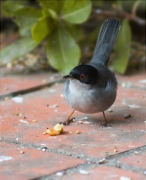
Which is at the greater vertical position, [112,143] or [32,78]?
[112,143]

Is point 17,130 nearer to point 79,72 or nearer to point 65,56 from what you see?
point 79,72

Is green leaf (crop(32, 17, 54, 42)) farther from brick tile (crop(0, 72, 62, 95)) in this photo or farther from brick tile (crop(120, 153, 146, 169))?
brick tile (crop(120, 153, 146, 169))

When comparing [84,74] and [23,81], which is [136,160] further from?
[23,81]

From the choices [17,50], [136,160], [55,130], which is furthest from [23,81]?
[136,160]

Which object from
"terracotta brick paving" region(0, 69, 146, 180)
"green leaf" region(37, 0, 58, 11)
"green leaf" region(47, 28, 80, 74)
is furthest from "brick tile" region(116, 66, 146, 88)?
"green leaf" region(37, 0, 58, 11)

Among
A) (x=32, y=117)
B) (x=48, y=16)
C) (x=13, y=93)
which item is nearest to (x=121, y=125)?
(x=32, y=117)

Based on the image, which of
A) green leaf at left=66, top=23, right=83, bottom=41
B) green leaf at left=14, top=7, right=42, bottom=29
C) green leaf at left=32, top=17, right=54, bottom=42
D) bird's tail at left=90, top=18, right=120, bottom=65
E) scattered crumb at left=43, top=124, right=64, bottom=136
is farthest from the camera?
green leaf at left=66, top=23, right=83, bottom=41
